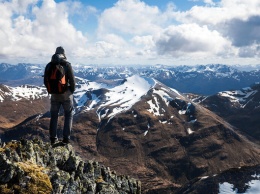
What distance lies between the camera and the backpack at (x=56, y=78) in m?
19.1

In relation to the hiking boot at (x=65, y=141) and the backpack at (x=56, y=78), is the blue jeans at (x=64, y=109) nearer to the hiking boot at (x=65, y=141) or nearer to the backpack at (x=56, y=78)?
the hiking boot at (x=65, y=141)

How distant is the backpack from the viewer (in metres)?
19.1

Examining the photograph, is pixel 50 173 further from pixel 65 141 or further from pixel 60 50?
pixel 60 50

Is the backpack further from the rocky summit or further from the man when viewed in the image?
the rocky summit

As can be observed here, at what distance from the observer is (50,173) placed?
17656 mm

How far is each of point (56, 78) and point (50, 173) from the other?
5481 mm

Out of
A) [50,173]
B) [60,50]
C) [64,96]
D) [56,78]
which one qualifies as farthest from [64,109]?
[50,173]

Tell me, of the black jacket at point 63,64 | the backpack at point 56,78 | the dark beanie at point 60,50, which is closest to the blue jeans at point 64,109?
the backpack at point 56,78

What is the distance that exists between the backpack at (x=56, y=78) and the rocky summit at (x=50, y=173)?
3958mm

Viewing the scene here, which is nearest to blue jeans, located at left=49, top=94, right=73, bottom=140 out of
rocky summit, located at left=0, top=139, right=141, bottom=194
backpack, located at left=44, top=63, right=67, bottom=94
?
rocky summit, located at left=0, top=139, right=141, bottom=194

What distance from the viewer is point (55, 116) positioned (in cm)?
2231

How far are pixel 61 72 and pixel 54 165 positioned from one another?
6032 mm

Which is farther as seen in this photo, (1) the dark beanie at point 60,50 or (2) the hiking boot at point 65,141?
(2) the hiking boot at point 65,141

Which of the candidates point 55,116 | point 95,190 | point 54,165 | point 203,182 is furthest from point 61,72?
point 203,182
